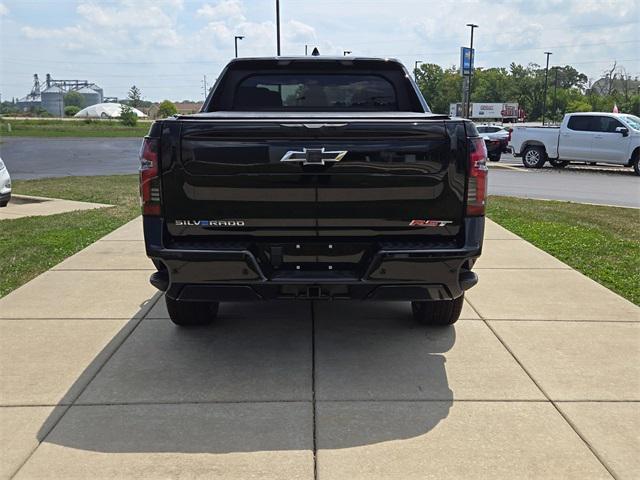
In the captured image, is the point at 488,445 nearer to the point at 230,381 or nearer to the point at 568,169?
the point at 230,381

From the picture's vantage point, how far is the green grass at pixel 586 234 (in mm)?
6714

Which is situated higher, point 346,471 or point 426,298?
point 426,298

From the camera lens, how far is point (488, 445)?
3.30m

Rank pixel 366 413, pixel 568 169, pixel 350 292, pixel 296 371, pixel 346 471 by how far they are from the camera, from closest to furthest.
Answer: pixel 346 471
pixel 366 413
pixel 350 292
pixel 296 371
pixel 568 169

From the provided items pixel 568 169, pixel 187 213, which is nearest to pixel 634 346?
pixel 187 213

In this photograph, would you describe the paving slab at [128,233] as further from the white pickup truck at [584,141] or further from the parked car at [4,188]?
the white pickup truck at [584,141]

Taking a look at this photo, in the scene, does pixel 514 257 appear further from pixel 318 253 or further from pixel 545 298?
pixel 318 253

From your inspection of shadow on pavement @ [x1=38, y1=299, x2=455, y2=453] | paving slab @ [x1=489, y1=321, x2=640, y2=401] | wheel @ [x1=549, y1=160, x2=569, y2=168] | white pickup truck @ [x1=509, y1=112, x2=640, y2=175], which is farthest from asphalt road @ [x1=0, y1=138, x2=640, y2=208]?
shadow on pavement @ [x1=38, y1=299, x2=455, y2=453]

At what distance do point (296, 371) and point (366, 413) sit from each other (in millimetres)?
733

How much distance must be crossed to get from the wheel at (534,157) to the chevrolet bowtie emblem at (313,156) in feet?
64.4

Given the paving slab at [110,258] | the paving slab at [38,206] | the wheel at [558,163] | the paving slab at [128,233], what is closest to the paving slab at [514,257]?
the paving slab at [110,258]

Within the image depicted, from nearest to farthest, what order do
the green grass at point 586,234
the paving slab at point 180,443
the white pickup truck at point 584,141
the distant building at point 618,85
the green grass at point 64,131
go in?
the paving slab at point 180,443 → the green grass at point 586,234 → the white pickup truck at point 584,141 → the green grass at point 64,131 → the distant building at point 618,85

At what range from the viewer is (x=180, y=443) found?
331cm

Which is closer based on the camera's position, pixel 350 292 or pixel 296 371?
pixel 350 292
